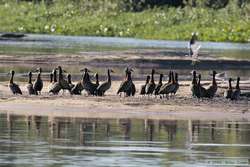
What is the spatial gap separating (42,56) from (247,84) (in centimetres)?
1321

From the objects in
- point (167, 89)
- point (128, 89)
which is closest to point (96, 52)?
point (128, 89)

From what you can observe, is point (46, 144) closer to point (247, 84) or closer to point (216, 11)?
point (247, 84)

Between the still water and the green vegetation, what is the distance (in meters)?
45.5

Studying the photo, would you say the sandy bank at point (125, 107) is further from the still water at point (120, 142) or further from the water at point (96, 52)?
the water at point (96, 52)

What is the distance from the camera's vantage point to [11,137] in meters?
A: 20.5

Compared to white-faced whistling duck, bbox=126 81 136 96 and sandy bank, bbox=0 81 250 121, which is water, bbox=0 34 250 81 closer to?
white-faced whistling duck, bbox=126 81 136 96

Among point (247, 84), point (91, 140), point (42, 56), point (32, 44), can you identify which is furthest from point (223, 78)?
point (32, 44)

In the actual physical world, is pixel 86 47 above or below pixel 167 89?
above

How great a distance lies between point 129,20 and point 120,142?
55.8 meters

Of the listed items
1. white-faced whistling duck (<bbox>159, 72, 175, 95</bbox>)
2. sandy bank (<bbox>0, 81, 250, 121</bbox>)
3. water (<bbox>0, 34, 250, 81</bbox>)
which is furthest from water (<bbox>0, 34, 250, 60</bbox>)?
sandy bank (<bbox>0, 81, 250, 121</bbox>)

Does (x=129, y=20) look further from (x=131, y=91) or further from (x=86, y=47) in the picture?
(x=131, y=91)

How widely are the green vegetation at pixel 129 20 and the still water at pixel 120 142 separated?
45.5 meters

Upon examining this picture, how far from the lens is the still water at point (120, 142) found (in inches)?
708

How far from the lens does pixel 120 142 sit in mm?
20234
